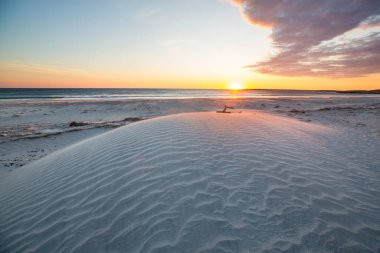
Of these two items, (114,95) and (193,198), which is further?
(114,95)

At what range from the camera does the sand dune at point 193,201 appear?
2549mm

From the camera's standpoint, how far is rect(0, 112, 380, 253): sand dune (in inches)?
100

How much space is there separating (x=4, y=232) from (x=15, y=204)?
0.90 m

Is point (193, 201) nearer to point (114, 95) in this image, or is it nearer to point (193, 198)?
point (193, 198)

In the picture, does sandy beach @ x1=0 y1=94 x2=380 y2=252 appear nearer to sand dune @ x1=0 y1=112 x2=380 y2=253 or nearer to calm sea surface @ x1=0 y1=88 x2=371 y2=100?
sand dune @ x1=0 y1=112 x2=380 y2=253

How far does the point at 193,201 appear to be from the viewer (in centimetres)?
309

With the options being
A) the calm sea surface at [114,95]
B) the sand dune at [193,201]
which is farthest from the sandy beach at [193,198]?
the calm sea surface at [114,95]

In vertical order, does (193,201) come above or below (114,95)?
below

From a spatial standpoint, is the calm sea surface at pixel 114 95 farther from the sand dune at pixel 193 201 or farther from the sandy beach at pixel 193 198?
the sand dune at pixel 193 201

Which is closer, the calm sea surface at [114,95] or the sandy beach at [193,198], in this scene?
the sandy beach at [193,198]

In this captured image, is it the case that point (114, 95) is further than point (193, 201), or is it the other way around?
point (114, 95)

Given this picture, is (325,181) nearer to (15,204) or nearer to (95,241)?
Answer: (95,241)

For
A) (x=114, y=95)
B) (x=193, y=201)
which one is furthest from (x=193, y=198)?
(x=114, y=95)

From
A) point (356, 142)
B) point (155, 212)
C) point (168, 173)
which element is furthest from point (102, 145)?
point (356, 142)
